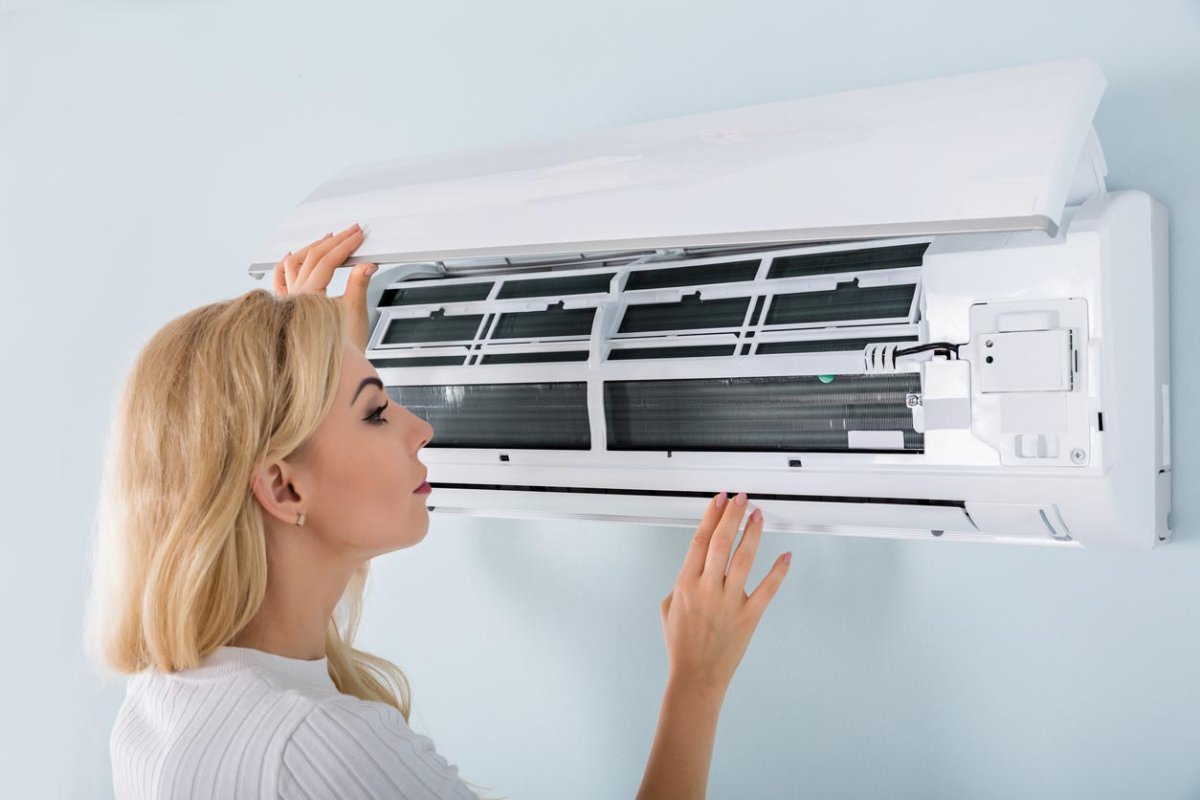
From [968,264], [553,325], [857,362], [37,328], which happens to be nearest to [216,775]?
[553,325]

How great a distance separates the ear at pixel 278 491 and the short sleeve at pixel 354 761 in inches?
7.8

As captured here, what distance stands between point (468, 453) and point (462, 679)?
0.45 metres

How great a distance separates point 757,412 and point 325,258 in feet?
1.61

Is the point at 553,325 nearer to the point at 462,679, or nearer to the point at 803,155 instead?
the point at 803,155

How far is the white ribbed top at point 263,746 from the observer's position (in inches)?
37.9

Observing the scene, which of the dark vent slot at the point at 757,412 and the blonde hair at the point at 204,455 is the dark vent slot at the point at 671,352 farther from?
the blonde hair at the point at 204,455

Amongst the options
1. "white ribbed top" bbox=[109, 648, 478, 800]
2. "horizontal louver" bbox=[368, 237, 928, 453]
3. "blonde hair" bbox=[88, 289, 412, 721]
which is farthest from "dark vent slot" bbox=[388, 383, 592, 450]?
"white ribbed top" bbox=[109, 648, 478, 800]

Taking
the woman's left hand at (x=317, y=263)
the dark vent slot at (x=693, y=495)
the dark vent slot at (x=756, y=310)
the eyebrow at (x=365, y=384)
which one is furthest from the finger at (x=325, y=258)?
the dark vent slot at (x=756, y=310)

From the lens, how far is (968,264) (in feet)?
3.32

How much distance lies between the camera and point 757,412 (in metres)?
1.13

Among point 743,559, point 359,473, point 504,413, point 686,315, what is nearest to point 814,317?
point 686,315

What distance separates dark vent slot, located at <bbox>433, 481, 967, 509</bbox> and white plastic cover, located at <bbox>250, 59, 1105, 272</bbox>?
309mm

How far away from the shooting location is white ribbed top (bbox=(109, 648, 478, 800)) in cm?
96

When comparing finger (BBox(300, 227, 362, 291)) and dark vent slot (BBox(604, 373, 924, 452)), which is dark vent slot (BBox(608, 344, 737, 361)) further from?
finger (BBox(300, 227, 362, 291))
